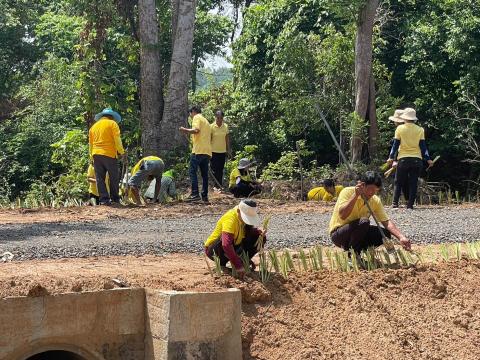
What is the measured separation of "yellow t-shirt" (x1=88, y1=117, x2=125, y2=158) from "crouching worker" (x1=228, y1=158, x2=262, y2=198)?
9.90 feet

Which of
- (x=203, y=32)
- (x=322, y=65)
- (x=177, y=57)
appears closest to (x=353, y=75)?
(x=322, y=65)

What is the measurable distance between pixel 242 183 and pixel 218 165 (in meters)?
0.92

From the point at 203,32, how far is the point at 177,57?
305 inches

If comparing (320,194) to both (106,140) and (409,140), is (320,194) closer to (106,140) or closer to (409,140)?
(409,140)

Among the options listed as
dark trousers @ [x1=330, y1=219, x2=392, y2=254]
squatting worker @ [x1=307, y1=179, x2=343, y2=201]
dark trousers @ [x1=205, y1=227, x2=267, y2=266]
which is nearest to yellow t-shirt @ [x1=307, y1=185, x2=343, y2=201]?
squatting worker @ [x1=307, y1=179, x2=343, y2=201]

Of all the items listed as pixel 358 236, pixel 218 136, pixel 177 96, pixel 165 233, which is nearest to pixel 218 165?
pixel 218 136

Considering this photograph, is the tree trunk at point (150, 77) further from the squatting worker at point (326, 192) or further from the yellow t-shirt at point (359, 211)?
the yellow t-shirt at point (359, 211)

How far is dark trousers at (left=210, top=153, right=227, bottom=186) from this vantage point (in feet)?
56.2

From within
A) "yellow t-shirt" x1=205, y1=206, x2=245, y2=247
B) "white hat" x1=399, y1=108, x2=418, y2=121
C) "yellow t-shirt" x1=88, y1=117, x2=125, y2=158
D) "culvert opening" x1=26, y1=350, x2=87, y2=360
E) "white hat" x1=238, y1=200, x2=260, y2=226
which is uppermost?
"white hat" x1=399, y1=108, x2=418, y2=121

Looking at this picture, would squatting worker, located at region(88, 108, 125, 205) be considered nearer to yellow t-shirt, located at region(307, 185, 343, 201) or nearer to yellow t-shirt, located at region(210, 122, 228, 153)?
yellow t-shirt, located at region(210, 122, 228, 153)

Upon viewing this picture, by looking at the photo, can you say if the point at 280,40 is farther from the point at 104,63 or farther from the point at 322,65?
the point at 104,63

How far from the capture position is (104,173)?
46.8ft

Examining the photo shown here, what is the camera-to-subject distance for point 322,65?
63.5ft

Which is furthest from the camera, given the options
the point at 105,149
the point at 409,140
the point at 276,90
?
the point at 276,90
